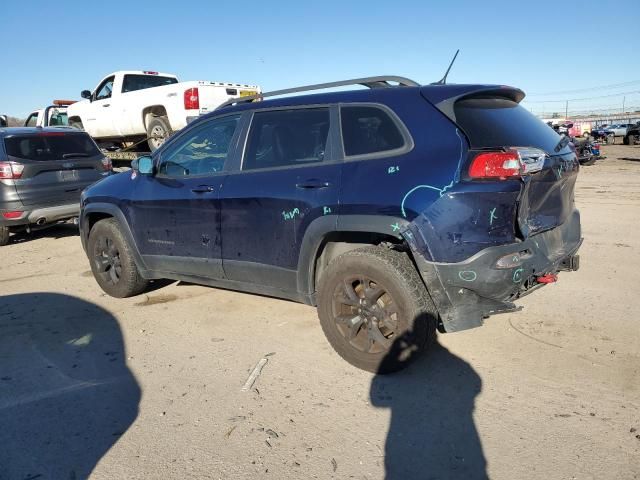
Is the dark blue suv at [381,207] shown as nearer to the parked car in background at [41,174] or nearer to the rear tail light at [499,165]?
the rear tail light at [499,165]

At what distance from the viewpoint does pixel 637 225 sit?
7.88 meters

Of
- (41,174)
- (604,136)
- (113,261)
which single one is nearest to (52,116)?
(41,174)

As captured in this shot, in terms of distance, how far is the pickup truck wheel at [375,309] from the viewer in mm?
3291

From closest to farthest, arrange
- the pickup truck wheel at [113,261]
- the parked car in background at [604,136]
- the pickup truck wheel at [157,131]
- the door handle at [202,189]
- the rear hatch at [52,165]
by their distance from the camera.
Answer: the door handle at [202,189], the pickup truck wheel at [113,261], the rear hatch at [52,165], the pickup truck wheel at [157,131], the parked car in background at [604,136]

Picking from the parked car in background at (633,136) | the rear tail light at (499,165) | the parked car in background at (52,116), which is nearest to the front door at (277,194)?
the rear tail light at (499,165)

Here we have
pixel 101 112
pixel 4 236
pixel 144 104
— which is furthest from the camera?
pixel 101 112

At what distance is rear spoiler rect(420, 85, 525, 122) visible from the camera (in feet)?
10.8

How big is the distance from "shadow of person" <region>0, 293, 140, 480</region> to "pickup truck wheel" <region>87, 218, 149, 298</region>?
33cm

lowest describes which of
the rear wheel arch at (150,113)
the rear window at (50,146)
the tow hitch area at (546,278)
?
the tow hitch area at (546,278)

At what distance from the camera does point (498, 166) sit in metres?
3.03

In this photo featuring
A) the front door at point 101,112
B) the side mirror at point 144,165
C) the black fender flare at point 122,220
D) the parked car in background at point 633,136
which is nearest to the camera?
the side mirror at point 144,165

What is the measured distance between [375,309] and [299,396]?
0.77 m

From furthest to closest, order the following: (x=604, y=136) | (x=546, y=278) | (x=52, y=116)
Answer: (x=604, y=136) → (x=52, y=116) → (x=546, y=278)

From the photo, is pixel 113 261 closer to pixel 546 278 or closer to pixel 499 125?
pixel 499 125
